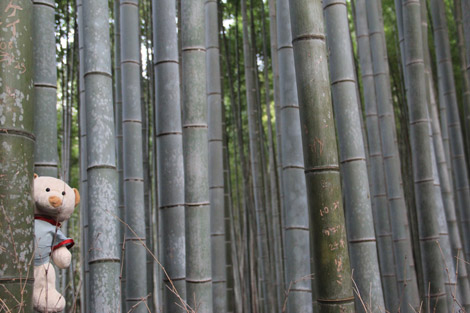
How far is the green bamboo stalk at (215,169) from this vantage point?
3258mm

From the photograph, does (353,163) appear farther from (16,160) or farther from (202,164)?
(16,160)

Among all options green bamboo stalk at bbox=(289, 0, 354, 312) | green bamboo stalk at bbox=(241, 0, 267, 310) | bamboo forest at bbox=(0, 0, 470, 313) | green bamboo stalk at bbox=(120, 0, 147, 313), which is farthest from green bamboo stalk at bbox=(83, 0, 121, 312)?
green bamboo stalk at bbox=(241, 0, 267, 310)

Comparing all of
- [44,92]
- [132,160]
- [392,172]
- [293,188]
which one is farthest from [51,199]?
[392,172]

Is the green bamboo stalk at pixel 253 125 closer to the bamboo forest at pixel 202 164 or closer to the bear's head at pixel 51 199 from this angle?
the bamboo forest at pixel 202 164

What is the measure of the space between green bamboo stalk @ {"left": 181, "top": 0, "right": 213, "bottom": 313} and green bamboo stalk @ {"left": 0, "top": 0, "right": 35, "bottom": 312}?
1.09 metres

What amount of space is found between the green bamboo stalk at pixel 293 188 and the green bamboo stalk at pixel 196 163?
550mm

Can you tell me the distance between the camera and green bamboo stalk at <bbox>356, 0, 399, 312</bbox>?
3564 mm

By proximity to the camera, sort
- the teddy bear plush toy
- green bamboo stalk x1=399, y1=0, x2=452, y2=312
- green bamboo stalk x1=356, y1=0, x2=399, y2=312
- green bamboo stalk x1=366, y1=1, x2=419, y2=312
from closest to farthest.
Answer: the teddy bear plush toy
green bamboo stalk x1=399, y1=0, x2=452, y2=312
green bamboo stalk x1=366, y1=1, x2=419, y2=312
green bamboo stalk x1=356, y1=0, x2=399, y2=312

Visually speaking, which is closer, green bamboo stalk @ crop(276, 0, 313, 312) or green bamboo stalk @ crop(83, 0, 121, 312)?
green bamboo stalk @ crop(83, 0, 121, 312)

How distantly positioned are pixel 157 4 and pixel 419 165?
62.1 inches

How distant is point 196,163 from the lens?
7.16 feet

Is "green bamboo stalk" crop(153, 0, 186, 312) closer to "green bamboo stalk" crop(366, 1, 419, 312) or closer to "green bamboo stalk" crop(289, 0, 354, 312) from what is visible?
"green bamboo stalk" crop(289, 0, 354, 312)

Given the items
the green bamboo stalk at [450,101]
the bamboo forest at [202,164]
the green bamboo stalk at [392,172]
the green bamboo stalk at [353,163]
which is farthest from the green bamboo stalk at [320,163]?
the green bamboo stalk at [450,101]

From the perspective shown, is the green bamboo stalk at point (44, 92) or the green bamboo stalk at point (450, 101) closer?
the green bamboo stalk at point (44, 92)
